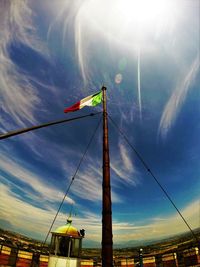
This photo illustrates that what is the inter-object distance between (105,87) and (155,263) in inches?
1689

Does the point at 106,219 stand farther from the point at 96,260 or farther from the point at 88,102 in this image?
the point at 96,260

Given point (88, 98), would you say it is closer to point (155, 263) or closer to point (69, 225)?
point (69, 225)

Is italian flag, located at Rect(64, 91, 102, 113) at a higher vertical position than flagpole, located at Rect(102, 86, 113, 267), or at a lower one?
higher

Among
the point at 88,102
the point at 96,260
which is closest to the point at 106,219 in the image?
the point at 88,102

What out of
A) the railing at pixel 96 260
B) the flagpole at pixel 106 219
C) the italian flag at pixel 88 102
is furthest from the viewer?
the railing at pixel 96 260

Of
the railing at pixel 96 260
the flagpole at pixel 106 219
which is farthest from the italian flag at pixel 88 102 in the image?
the railing at pixel 96 260

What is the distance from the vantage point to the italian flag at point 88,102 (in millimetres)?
11156

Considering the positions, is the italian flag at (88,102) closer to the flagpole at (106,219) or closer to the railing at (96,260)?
the flagpole at (106,219)

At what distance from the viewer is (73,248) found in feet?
63.3

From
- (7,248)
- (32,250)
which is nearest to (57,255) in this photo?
(7,248)

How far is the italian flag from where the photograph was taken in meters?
11.2

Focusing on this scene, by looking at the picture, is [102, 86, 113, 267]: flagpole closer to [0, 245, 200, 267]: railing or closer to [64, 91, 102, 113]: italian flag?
[64, 91, 102, 113]: italian flag

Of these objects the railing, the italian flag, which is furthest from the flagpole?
the railing

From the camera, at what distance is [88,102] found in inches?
456
